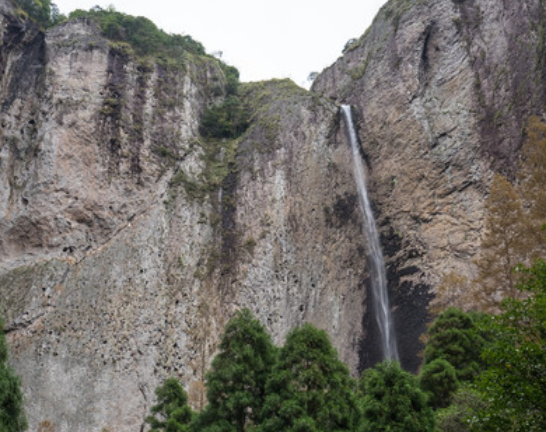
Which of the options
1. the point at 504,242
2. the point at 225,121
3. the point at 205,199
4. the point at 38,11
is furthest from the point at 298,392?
the point at 38,11

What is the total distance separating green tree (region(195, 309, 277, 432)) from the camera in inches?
485

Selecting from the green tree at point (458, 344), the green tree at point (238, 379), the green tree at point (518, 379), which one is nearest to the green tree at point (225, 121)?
the green tree at point (458, 344)

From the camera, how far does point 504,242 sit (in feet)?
63.5

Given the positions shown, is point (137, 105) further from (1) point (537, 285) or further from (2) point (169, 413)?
(1) point (537, 285)

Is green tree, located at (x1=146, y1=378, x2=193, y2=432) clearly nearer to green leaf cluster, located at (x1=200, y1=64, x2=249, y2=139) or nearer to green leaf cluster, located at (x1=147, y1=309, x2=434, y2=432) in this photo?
green leaf cluster, located at (x1=147, y1=309, x2=434, y2=432)

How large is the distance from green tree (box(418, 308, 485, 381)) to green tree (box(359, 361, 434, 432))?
6.22m

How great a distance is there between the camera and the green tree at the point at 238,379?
12.3 m

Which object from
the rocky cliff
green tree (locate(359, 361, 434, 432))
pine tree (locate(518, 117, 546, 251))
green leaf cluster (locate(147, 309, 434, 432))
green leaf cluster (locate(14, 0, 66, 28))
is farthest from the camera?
green leaf cluster (locate(14, 0, 66, 28))

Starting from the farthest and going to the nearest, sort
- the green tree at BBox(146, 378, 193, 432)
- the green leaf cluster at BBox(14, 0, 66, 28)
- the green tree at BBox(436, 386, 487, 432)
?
1. the green leaf cluster at BBox(14, 0, 66, 28)
2. the green tree at BBox(146, 378, 193, 432)
3. the green tree at BBox(436, 386, 487, 432)

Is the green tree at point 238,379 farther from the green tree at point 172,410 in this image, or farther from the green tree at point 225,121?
the green tree at point 225,121

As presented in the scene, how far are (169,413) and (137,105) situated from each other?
73.0 feet

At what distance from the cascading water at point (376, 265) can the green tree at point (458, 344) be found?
7014 millimetres

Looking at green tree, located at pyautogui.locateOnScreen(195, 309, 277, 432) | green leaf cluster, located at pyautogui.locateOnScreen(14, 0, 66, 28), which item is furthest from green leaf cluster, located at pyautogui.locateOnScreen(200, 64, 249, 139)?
green tree, located at pyautogui.locateOnScreen(195, 309, 277, 432)

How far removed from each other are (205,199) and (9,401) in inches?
761
